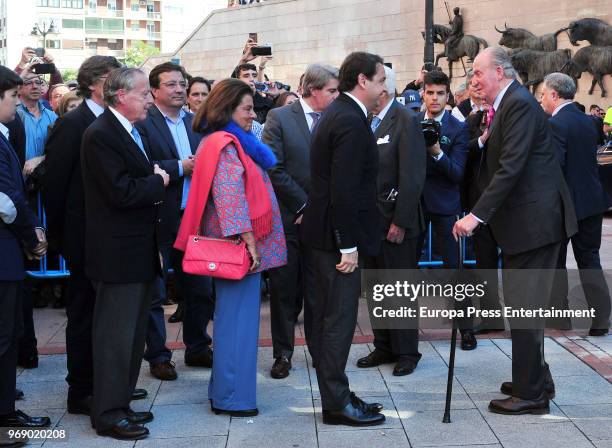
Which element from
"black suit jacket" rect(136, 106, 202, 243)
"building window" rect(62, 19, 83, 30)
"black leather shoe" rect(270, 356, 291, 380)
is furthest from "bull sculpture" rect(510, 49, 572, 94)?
"building window" rect(62, 19, 83, 30)

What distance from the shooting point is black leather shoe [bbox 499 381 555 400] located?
5.39m

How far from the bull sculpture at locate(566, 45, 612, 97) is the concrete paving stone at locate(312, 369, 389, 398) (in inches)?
731

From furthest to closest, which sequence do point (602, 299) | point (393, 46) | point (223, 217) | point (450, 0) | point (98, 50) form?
point (98, 50)
point (393, 46)
point (450, 0)
point (602, 299)
point (223, 217)

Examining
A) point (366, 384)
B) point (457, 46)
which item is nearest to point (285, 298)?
point (366, 384)

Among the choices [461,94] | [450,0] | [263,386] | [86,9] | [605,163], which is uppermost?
[86,9]

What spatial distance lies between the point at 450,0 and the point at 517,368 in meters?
24.5

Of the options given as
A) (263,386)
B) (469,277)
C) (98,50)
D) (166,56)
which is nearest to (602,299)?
(469,277)

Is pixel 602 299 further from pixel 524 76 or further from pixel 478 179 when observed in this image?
Answer: pixel 524 76

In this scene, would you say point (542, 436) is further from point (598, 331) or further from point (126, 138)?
point (126, 138)

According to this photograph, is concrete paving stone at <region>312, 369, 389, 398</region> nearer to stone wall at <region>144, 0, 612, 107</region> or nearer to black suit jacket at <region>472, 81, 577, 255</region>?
black suit jacket at <region>472, 81, 577, 255</region>

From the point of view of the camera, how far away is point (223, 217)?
16.3 ft

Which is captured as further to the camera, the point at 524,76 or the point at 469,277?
Result: the point at 524,76

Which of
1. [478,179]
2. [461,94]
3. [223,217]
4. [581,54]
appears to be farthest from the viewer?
[581,54]

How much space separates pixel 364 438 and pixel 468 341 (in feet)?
6.56
